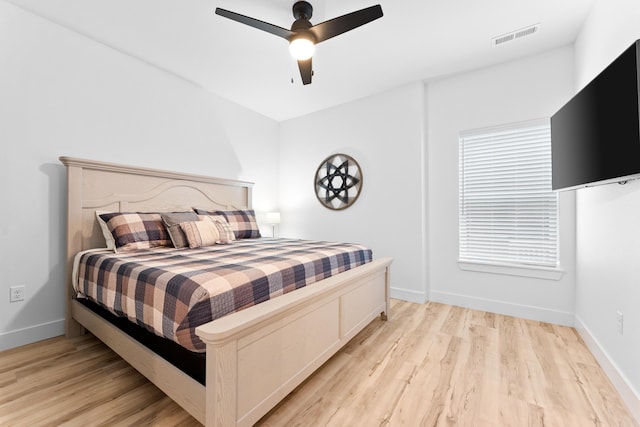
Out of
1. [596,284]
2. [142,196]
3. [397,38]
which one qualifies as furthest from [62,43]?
[596,284]

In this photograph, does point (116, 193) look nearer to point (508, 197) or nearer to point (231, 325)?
point (231, 325)

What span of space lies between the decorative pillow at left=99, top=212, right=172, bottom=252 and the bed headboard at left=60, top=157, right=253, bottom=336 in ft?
0.58

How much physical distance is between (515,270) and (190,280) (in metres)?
3.06

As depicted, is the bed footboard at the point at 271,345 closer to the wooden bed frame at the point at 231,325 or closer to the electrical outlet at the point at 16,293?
the wooden bed frame at the point at 231,325

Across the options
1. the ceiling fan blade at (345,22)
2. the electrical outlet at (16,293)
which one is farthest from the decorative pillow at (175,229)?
the ceiling fan blade at (345,22)

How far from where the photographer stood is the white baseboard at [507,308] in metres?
2.68

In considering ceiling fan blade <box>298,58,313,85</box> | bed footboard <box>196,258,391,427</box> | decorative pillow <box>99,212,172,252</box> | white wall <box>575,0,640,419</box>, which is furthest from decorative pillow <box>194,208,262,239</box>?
white wall <box>575,0,640,419</box>

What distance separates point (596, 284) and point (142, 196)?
4004 millimetres

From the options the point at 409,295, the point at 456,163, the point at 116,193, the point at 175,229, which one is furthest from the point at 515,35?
the point at 116,193

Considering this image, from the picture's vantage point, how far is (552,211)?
2748 millimetres

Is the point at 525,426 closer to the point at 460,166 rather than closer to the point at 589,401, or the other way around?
the point at 589,401

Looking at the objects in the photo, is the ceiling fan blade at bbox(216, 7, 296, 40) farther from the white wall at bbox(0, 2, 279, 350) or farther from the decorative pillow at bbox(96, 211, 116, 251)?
the decorative pillow at bbox(96, 211, 116, 251)

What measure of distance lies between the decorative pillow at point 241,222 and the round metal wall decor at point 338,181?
1.24 m

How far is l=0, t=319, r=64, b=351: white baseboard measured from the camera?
215 cm
